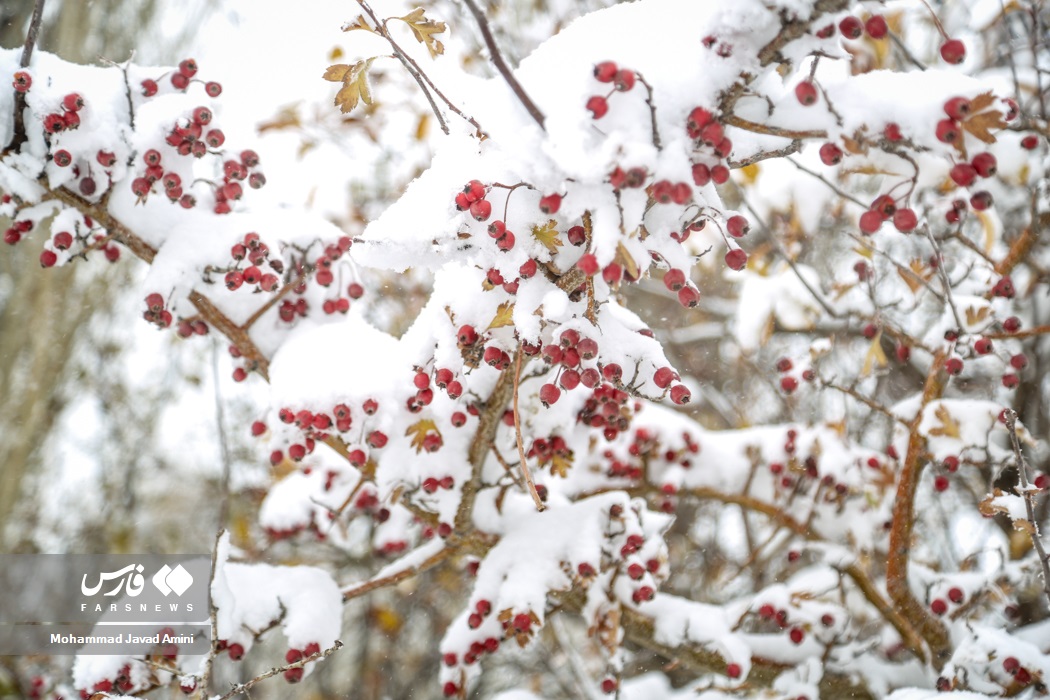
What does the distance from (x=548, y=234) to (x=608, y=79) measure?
320mm

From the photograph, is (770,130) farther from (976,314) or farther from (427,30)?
(976,314)

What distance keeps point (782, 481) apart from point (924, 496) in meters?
2.77

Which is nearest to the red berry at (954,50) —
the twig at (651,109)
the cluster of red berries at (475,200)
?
the twig at (651,109)

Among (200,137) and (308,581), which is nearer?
(200,137)

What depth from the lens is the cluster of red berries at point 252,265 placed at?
2.08m

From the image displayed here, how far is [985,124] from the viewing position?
1.12m

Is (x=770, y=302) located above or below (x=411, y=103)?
below

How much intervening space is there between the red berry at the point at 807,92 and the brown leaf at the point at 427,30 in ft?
2.50

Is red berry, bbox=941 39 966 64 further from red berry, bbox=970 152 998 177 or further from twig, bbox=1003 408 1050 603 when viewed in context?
twig, bbox=1003 408 1050 603

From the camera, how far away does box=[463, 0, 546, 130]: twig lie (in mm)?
1150

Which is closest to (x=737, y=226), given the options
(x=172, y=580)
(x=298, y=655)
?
(x=298, y=655)

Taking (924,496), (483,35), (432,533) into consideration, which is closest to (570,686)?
(924,496)

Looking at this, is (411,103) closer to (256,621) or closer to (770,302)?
(770,302)

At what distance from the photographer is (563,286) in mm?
1473
